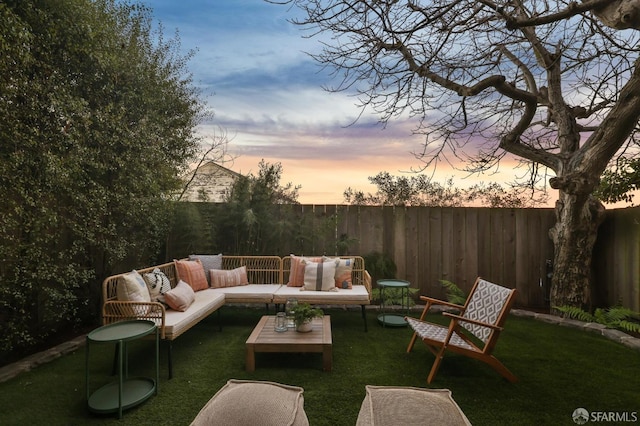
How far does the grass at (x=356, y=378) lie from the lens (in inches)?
99.4

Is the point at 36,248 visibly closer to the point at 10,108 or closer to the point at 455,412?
the point at 10,108

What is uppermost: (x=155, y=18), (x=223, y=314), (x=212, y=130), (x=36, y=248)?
(x=155, y=18)

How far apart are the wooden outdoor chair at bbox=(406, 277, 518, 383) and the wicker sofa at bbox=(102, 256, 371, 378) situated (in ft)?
4.11

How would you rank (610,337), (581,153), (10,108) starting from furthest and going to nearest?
(581,153) → (610,337) → (10,108)

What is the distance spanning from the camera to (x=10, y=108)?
3.04 m

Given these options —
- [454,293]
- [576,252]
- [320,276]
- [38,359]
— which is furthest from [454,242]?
[38,359]

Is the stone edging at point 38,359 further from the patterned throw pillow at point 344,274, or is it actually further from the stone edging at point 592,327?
the stone edging at point 592,327

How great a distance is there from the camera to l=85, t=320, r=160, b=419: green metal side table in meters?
2.47

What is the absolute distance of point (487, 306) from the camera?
3.34m

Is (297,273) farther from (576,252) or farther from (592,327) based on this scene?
(576,252)

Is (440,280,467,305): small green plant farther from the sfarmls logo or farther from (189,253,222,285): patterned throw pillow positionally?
(189,253,222,285): patterned throw pillow

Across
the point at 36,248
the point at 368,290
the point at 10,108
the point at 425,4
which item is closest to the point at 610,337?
the point at 368,290

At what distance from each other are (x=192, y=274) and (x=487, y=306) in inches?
132

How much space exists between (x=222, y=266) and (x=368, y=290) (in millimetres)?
2113
